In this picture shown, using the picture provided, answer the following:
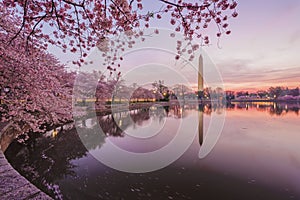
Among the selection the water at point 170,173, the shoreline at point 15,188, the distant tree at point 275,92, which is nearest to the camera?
the shoreline at point 15,188

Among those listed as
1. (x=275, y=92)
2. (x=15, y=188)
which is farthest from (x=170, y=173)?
(x=275, y=92)

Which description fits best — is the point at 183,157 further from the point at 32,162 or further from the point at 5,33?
the point at 5,33

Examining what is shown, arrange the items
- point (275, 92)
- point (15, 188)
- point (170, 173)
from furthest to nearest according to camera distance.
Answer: point (275, 92) < point (170, 173) < point (15, 188)

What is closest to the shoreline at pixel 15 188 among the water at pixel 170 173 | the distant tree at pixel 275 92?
the water at pixel 170 173

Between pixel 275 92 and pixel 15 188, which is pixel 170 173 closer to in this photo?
pixel 15 188

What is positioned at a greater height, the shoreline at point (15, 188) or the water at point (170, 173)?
the shoreline at point (15, 188)

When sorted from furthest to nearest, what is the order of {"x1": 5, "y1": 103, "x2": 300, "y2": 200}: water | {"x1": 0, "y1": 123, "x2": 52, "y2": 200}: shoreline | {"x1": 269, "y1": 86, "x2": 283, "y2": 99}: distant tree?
{"x1": 269, "y1": 86, "x2": 283, "y2": 99}: distant tree < {"x1": 5, "y1": 103, "x2": 300, "y2": 200}: water < {"x1": 0, "y1": 123, "x2": 52, "y2": 200}: shoreline

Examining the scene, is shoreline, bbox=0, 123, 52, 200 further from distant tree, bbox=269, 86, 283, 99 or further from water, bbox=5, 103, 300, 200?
distant tree, bbox=269, 86, 283, 99

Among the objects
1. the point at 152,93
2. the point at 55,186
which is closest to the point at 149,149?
the point at 55,186

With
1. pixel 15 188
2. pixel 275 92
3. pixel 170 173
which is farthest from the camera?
pixel 275 92

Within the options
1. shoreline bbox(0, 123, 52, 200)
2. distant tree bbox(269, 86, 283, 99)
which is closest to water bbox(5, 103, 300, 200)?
shoreline bbox(0, 123, 52, 200)

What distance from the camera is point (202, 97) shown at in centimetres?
10056

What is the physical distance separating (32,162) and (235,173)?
8182 millimetres

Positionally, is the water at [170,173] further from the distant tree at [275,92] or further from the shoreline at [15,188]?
the distant tree at [275,92]
